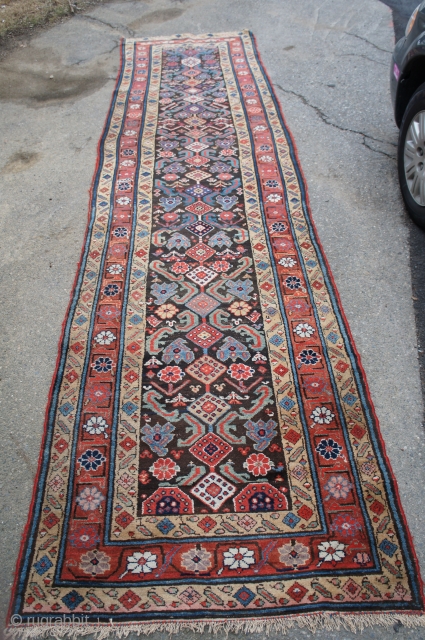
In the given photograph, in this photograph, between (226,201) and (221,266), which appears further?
(226,201)

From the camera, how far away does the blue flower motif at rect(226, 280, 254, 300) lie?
3.96 metres

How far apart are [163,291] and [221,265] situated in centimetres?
51

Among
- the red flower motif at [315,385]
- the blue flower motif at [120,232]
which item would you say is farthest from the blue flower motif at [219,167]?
the red flower motif at [315,385]

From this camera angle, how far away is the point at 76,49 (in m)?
7.24

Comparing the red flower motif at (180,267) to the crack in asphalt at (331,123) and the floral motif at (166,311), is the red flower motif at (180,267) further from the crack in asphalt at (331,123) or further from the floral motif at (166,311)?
the crack in asphalt at (331,123)

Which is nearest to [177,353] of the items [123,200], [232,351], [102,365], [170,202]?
[232,351]

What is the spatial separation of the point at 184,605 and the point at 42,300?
2.31 metres

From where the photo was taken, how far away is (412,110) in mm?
4301

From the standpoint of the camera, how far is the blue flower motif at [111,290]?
3.99 meters

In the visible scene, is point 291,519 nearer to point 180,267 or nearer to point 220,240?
point 180,267

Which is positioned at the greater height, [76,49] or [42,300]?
[76,49]

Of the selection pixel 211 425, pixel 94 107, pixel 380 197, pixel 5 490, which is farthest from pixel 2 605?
pixel 94 107

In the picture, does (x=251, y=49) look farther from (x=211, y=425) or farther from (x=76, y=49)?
(x=211, y=425)

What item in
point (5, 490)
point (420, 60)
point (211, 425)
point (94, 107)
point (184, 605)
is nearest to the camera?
point (184, 605)
